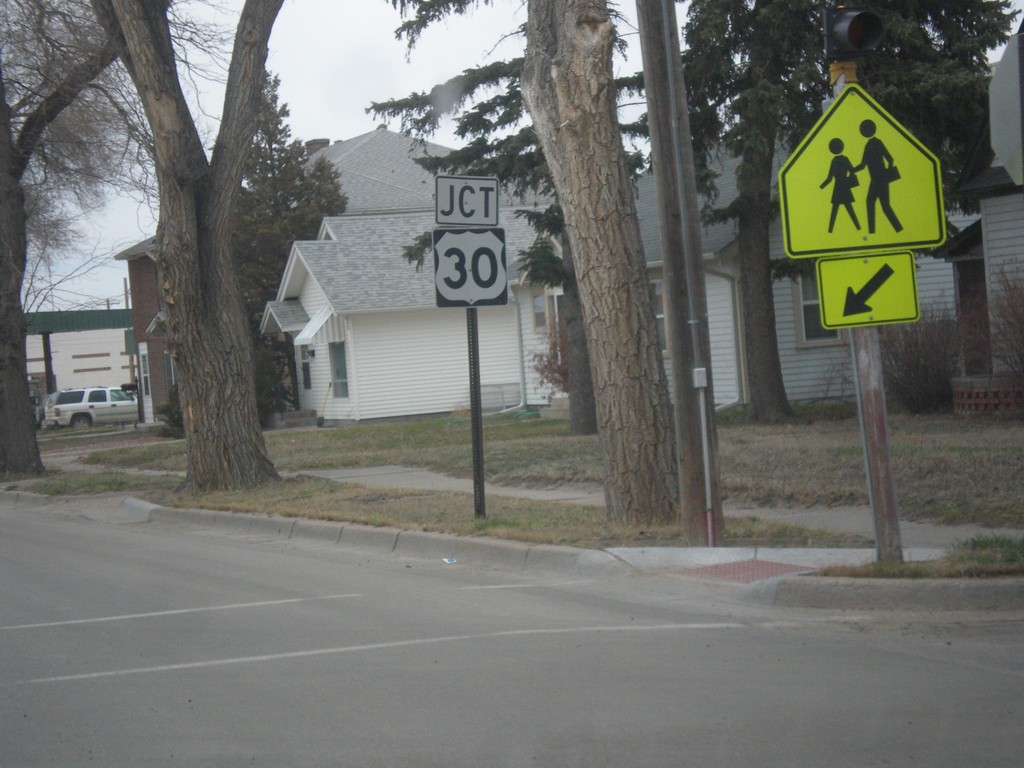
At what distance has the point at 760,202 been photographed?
1978 cm

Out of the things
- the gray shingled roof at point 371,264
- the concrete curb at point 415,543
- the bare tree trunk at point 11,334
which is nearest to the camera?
the concrete curb at point 415,543

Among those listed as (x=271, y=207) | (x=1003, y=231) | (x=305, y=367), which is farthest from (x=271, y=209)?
(x=1003, y=231)

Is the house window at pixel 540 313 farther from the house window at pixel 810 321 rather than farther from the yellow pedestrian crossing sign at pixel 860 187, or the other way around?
the yellow pedestrian crossing sign at pixel 860 187

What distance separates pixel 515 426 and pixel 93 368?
67.8m

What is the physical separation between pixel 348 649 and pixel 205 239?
993 cm

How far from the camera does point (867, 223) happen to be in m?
7.61

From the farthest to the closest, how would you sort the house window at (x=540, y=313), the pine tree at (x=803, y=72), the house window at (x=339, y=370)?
the house window at (x=339, y=370) < the house window at (x=540, y=313) < the pine tree at (x=803, y=72)

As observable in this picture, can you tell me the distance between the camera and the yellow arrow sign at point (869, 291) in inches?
297

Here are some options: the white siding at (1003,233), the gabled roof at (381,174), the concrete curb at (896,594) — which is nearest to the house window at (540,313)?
the white siding at (1003,233)

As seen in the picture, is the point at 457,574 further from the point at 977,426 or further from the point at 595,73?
the point at 977,426

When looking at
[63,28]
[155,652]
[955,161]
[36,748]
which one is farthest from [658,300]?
[36,748]

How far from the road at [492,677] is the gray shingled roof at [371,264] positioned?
22.6 metres

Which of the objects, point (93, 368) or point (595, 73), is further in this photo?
point (93, 368)

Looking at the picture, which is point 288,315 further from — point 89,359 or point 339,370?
point 89,359
